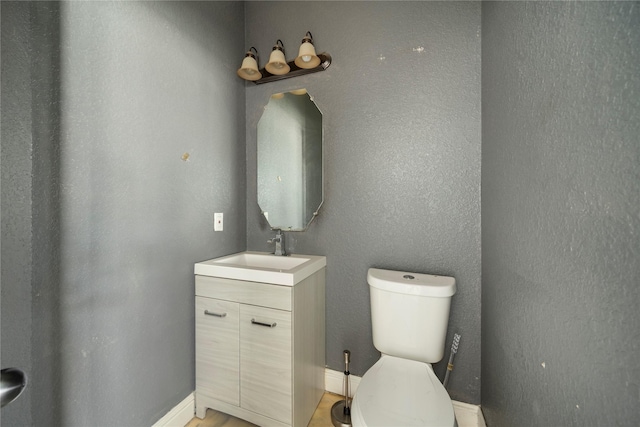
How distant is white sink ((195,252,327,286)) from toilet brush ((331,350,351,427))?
52cm

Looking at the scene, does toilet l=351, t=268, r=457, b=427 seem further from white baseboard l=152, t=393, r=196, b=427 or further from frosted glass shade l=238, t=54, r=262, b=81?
frosted glass shade l=238, t=54, r=262, b=81

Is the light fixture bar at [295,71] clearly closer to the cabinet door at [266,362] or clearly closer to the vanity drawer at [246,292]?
the vanity drawer at [246,292]

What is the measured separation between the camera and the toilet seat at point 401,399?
0.84 meters

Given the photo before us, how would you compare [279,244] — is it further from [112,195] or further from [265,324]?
[112,195]

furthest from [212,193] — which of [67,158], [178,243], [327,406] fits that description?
[327,406]

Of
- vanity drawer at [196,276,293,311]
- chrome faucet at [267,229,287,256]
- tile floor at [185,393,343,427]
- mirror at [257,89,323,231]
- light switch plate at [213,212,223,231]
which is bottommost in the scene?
tile floor at [185,393,343,427]

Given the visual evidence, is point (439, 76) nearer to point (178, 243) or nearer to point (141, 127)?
point (141, 127)

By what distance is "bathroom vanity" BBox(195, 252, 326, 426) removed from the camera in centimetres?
117

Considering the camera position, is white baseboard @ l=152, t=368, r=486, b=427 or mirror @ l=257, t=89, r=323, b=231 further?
mirror @ l=257, t=89, r=323, b=231

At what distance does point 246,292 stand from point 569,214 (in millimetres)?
1163

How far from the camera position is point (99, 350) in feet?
3.19

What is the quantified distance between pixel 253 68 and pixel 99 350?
62.8 inches

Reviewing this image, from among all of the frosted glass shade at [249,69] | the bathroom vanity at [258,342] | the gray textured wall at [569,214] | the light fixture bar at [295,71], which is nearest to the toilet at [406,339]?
the gray textured wall at [569,214]

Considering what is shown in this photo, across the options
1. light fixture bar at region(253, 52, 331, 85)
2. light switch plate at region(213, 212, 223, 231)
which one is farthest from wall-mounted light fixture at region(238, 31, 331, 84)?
light switch plate at region(213, 212, 223, 231)
